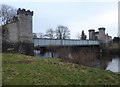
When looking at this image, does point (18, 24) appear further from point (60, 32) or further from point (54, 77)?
point (60, 32)

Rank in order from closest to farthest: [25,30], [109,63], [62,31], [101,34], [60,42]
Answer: [25,30]
[109,63]
[60,42]
[101,34]
[62,31]

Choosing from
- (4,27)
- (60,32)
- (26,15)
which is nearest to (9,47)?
(4,27)

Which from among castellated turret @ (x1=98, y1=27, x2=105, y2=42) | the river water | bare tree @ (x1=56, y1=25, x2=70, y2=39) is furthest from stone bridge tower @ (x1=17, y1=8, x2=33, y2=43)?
bare tree @ (x1=56, y1=25, x2=70, y2=39)

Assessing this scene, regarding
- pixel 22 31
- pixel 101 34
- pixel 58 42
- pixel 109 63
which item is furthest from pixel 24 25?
pixel 101 34

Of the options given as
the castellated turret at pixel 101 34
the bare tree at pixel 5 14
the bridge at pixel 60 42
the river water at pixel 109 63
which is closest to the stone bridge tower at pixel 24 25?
the river water at pixel 109 63

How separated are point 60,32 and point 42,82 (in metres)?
59.5

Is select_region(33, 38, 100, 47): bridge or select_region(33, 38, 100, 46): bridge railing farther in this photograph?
select_region(33, 38, 100, 47): bridge

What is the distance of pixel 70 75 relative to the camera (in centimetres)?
934

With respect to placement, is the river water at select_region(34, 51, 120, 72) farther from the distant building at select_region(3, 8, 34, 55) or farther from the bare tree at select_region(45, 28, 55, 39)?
the bare tree at select_region(45, 28, 55, 39)

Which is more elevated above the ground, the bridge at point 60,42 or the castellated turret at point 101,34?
the castellated turret at point 101,34

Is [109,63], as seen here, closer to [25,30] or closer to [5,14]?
[25,30]

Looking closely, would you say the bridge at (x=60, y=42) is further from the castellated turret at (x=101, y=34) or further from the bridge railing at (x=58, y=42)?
the castellated turret at (x=101, y=34)

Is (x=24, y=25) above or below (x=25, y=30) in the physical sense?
above

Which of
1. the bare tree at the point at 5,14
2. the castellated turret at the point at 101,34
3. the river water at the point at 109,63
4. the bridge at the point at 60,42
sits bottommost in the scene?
the river water at the point at 109,63
